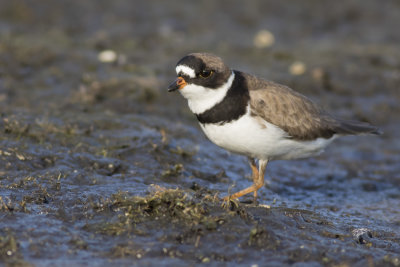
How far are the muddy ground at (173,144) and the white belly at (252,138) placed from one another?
2.07 ft

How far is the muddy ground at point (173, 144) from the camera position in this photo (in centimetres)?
531

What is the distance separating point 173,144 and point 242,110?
2312 mm

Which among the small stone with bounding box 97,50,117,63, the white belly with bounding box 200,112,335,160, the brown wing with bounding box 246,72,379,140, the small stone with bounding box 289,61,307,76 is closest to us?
the white belly with bounding box 200,112,335,160

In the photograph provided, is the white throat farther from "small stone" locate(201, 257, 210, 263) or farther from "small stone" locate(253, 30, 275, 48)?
"small stone" locate(253, 30, 275, 48)

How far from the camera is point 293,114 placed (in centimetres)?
674

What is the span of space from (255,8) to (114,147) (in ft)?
29.2

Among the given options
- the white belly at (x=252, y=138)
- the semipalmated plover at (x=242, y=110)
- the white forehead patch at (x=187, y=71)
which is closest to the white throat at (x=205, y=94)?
the semipalmated plover at (x=242, y=110)

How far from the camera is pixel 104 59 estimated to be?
11844 mm

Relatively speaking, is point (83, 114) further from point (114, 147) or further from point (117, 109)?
point (114, 147)

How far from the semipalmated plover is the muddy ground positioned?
26.8 inches

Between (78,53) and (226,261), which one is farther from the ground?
(78,53)

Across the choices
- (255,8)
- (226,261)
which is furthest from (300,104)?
(255,8)

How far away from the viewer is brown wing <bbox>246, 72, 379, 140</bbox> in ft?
21.0

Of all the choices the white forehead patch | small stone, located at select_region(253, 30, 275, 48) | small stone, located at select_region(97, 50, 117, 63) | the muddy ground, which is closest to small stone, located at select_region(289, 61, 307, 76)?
the muddy ground
